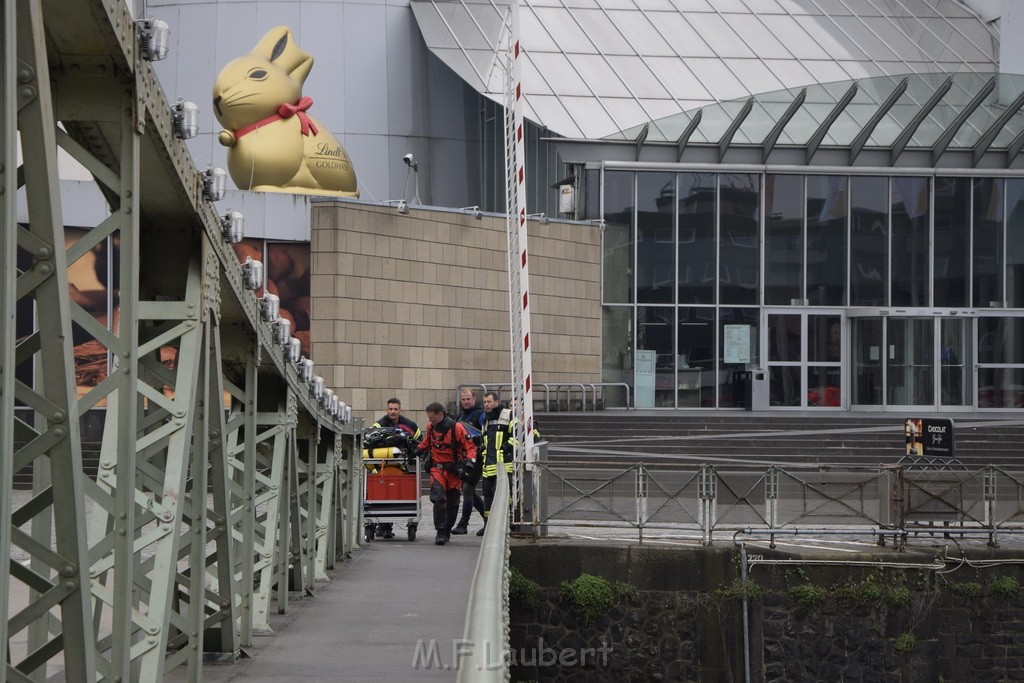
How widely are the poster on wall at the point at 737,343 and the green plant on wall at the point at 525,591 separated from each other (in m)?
23.2

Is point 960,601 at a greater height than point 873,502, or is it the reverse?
point 873,502

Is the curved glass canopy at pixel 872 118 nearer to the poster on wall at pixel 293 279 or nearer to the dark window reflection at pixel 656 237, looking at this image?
the dark window reflection at pixel 656 237

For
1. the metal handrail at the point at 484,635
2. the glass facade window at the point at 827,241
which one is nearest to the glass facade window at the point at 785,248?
the glass facade window at the point at 827,241

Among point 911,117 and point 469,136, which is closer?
point 911,117

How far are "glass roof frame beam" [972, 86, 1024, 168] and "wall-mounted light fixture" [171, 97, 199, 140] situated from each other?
106 ft

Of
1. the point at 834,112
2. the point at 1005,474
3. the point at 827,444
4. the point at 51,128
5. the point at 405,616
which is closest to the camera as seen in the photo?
the point at 51,128

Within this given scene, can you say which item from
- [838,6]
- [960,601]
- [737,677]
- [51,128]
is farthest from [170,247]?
[838,6]

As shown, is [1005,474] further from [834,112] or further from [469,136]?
[469,136]

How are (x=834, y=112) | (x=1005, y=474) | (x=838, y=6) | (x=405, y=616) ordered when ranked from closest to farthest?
(x=405, y=616), (x=1005, y=474), (x=834, y=112), (x=838, y=6)

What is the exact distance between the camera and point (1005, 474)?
18328mm

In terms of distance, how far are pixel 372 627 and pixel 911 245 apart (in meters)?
30.5

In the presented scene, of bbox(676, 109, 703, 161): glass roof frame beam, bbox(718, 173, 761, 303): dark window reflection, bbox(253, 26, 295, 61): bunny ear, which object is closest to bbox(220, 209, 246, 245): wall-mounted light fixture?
bbox(253, 26, 295, 61): bunny ear

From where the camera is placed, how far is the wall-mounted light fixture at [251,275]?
32.6ft

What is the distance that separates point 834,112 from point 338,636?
28.5 m
